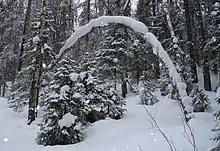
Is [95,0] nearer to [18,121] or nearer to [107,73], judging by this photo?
[107,73]

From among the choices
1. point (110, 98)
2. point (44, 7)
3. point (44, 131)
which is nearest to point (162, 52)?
point (44, 131)

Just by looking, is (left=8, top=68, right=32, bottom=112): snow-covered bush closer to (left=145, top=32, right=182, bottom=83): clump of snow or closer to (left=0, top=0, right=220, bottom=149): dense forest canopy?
(left=0, top=0, right=220, bottom=149): dense forest canopy

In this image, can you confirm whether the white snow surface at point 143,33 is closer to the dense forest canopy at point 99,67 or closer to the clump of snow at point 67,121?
the dense forest canopy at point 99,67

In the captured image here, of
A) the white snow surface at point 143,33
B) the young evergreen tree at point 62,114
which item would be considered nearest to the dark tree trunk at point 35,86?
the young evergreen tree at point 62,114

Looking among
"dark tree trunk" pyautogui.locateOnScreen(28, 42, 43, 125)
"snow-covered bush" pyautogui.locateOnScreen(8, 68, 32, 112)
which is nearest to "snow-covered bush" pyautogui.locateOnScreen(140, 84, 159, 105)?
"dark tree trunk" pyautogui.locateOnScreen(28, 42, 43, 125)

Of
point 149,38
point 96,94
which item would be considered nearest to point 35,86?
point 96,94

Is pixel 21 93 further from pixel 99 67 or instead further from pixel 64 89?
pixel 64 89

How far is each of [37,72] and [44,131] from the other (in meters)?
6.00

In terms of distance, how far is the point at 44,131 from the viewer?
8.59 m

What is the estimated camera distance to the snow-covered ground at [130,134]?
19.2ft

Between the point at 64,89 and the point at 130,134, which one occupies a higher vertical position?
the point at 64,89

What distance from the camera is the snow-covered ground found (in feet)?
19.2

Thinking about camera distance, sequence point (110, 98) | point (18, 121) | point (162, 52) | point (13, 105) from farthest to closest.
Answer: point (13, 105) → point (18, 121) → point (110, 98) → point (162, 52)

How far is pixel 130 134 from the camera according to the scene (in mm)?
7684
